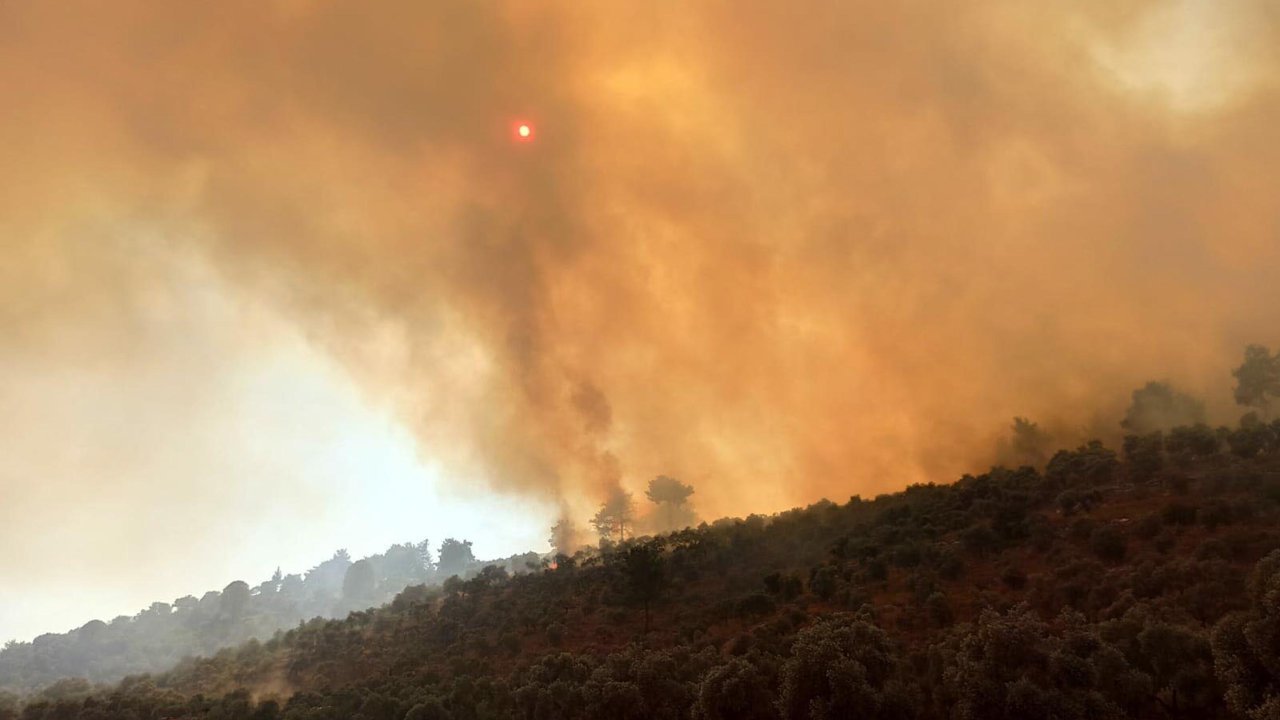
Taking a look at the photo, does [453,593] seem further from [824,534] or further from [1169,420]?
[1169,420]

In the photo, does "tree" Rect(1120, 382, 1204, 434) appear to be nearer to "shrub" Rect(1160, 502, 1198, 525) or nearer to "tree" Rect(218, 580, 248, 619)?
"shrub" Rect(1160, 502, 1198, 525)

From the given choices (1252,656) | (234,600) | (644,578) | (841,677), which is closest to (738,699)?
(841,677)

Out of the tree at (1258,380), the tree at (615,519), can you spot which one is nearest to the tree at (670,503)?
the tree at (615,519)

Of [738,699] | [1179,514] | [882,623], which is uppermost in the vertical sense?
[1179,514]

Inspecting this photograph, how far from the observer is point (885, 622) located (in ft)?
153

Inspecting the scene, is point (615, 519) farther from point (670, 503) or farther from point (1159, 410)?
point (1159, 410)

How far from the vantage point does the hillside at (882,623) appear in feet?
89.6

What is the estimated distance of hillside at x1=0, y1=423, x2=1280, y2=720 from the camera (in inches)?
1075

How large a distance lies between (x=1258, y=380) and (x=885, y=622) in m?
76.9

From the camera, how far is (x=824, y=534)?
7812cm

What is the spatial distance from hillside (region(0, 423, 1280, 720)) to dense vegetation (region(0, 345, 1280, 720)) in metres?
0.18

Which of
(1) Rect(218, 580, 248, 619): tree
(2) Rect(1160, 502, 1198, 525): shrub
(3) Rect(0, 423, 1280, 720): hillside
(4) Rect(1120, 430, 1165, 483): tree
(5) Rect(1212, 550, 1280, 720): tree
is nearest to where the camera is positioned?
(5) Rect(1212, 550, 1280, 720): tree

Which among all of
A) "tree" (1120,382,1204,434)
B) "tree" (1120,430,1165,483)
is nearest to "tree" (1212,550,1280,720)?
"tree" (1120,430,1165,483)

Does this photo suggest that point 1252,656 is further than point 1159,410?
No
